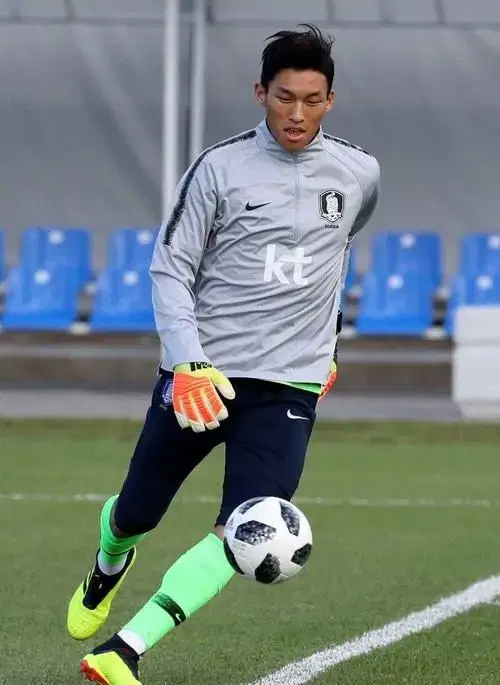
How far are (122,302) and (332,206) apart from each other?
11.7 m

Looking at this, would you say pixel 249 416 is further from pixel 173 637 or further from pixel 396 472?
pixel 396 472

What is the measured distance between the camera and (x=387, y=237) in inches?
663

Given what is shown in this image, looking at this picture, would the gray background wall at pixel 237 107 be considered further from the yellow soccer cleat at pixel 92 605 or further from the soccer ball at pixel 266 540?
the soccer ball at pixel 266 540

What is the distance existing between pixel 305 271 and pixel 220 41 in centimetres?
1308

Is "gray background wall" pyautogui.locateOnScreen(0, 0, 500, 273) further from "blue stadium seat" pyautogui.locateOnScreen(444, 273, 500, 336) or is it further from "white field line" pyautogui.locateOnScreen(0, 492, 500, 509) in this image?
"white field line" pyautogui.locateOnScreen(0, 492, 500, 509)

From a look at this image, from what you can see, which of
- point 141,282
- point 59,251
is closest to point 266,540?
point 141,282

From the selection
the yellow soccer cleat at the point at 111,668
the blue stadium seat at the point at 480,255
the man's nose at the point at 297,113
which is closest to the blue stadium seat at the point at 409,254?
the blue stadium seat at the point at 480,255

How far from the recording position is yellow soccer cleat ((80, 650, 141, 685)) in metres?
4.56

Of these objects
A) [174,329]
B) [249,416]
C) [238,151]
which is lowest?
[249,416]

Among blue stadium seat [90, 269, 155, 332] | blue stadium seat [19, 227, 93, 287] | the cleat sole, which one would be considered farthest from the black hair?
blue stadium seat [19, 227, 93, 287]

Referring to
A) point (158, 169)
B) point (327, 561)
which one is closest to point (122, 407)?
point (158, 169)

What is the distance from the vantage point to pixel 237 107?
17.8m

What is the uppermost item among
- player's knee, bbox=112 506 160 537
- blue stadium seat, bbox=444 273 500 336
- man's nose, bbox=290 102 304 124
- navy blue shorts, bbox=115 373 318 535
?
man's nose, bbox=290 102 304 124

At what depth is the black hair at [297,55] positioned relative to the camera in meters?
4.79
